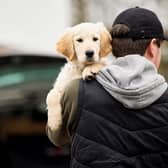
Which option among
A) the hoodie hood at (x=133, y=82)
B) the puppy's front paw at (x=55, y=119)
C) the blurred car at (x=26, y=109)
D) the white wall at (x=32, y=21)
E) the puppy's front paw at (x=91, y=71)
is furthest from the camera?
the white wall at (x=32, y=21)

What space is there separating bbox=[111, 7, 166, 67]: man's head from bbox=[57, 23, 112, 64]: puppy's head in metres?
0.08

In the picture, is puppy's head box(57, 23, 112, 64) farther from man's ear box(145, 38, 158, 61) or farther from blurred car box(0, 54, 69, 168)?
blurred car box(0, 54, 69, 168)

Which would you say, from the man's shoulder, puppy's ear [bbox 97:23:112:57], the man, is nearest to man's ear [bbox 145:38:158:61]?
the man

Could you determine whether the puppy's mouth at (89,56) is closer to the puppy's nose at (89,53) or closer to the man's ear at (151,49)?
the puppy's nose at (89,53)

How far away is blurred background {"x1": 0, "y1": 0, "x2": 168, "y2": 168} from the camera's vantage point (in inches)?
376

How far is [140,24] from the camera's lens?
14.8 feet

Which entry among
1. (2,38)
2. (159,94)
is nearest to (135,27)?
(159,94)

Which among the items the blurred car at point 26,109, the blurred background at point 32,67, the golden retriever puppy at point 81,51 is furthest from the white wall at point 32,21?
the golden retriever puppy at point 81,51

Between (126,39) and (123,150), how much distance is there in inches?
21.7

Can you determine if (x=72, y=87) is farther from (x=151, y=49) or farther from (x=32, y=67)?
(x=32, y=67)

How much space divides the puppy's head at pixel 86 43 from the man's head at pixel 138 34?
80 millimetres

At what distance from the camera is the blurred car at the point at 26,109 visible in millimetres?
9484

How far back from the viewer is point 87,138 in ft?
14.5

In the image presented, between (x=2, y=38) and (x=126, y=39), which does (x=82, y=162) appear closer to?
(x=126, y=39)
